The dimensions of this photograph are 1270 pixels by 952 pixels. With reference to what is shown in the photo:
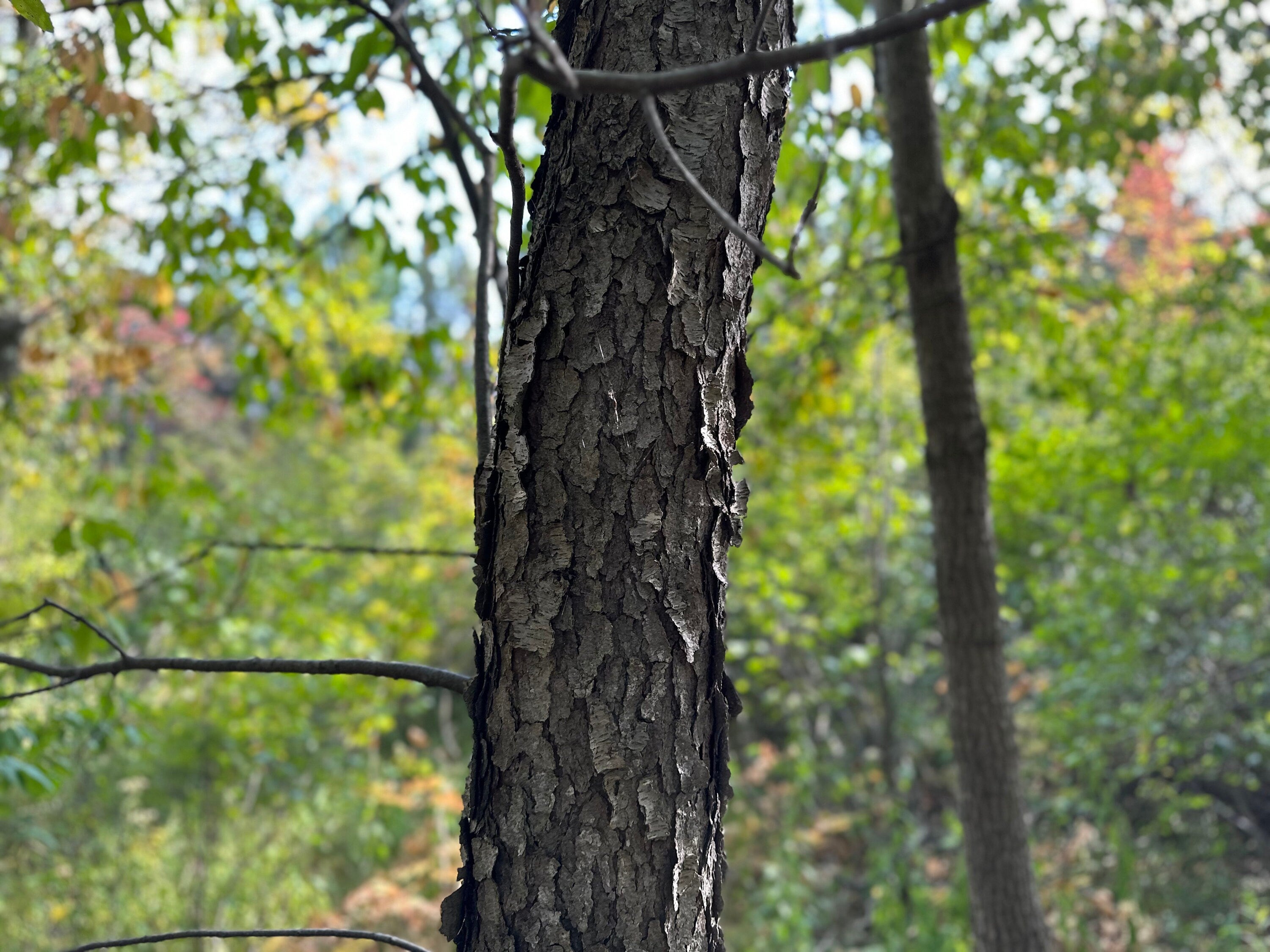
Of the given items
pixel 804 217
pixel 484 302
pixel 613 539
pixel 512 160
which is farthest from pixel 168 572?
pixel 804 217

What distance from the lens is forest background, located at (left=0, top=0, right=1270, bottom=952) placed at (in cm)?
285

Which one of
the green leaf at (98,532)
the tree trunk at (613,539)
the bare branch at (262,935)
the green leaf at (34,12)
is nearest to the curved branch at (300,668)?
Result: the tree trunk at (613,539)

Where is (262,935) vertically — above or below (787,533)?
below

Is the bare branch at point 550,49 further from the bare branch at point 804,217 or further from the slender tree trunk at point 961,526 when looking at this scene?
the slender tree trunk at point 961,526

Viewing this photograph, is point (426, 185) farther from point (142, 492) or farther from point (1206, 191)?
point (1206, 191)

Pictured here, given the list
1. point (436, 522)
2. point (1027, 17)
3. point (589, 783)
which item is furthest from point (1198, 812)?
point (436, 522)

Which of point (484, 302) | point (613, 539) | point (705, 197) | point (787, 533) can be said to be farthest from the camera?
point (787, 533)

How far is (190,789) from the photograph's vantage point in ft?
19.3

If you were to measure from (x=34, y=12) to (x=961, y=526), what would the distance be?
6.51ft

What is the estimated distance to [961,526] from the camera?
2.24m

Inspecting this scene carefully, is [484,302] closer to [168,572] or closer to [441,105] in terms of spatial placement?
[441,105]

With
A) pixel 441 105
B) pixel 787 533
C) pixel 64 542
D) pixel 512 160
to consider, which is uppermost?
pixel 787 533

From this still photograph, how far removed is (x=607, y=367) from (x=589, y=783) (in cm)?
41

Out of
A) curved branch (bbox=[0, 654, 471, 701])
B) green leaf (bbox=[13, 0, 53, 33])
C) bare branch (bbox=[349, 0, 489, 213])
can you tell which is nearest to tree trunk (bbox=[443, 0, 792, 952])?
curved branch (bbox=[0, 654, 471, 701])
